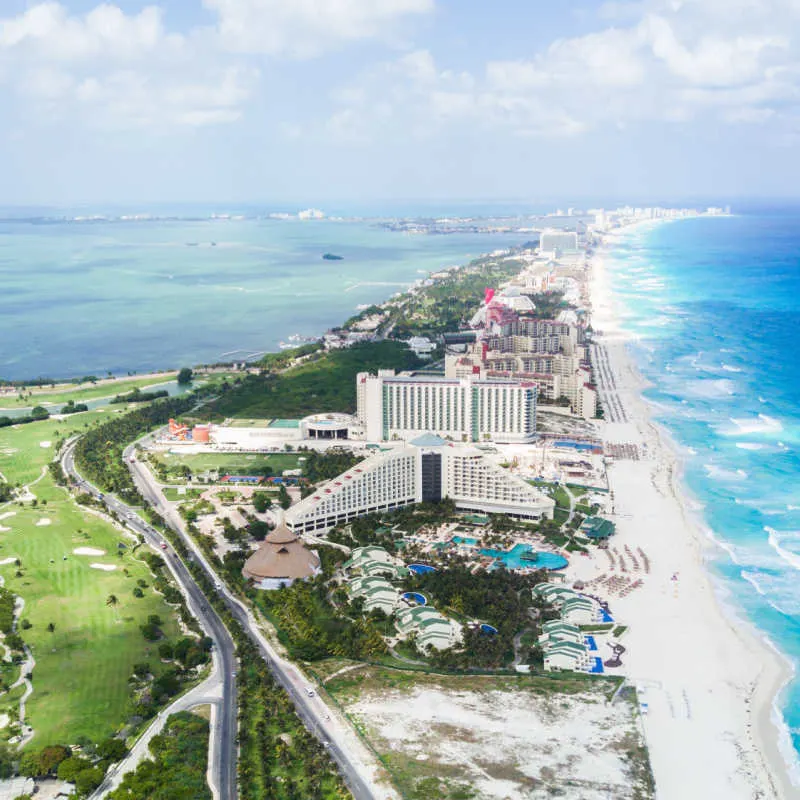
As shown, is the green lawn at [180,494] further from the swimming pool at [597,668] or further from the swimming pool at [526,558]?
the swimming pool at [597,668]

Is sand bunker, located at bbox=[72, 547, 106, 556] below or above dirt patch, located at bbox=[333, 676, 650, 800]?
above

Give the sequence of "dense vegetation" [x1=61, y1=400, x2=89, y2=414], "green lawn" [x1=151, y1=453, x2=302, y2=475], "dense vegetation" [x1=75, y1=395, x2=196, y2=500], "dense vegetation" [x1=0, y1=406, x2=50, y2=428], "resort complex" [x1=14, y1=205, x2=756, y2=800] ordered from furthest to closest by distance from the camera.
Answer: "dense vegetation" [x1=61, y1=400, x2=89, y2=414] → "dense vegetation" [x1=0, y1=406, x2=50, y2=428] → "green lawn" [x1=151, y1=453, x2=302, y2=475] → "dense vegetation" [x1=75, y1=395, x2=196, y2=500] → "resort complex" [x1=14, y1=205, x2=756, y2=800]

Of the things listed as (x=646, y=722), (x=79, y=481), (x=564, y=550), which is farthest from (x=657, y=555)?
(x=79, y=481)

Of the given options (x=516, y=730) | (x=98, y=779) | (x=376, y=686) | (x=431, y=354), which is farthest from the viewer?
(x=431, y=354)

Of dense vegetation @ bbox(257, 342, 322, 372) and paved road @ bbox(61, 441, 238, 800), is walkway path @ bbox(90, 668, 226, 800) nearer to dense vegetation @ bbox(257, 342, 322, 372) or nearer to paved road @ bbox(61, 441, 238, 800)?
paved road @ bbox(61, 441, 238, 800)

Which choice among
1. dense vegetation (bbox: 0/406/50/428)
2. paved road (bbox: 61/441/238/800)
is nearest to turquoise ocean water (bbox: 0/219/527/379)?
dense vegetation (bbox: 0/406/50/428)

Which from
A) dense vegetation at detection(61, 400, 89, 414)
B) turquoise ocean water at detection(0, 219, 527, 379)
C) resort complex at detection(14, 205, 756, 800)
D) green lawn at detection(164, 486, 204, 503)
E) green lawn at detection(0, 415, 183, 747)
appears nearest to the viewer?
resort complex at detection(14, 205, 756, 800)

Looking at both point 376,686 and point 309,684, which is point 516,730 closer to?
point 376,686
